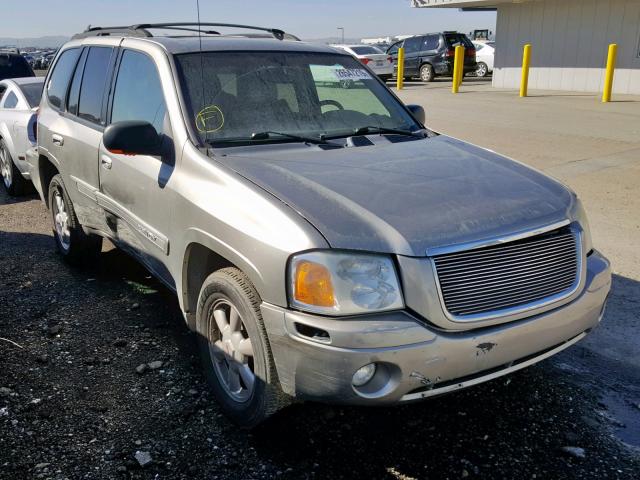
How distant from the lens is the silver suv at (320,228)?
253cm

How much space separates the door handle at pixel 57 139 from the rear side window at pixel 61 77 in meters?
0.29

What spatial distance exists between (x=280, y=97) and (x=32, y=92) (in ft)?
18.7

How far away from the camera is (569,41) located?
20.2 meters

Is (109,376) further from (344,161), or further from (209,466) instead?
(344,161)

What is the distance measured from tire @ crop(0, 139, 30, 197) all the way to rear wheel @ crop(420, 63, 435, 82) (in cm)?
2042

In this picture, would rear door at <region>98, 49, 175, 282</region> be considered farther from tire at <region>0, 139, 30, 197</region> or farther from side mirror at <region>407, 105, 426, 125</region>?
tire at <region>0, 139, 30, 197</region>

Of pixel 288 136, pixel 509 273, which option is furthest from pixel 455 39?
pixel 509 273

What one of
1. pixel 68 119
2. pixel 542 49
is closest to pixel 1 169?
pixel 68 119

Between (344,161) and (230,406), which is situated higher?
(344,161)

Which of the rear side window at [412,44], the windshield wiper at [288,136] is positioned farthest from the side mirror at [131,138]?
the rear side window at [412,44]

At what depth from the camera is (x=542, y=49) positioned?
21.0 metres

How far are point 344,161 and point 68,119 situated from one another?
2661 mm

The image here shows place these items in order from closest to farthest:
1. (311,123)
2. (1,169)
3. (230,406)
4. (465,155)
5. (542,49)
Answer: (230,406) < (465,155) < (311,123) < (1,169) < (542,49)

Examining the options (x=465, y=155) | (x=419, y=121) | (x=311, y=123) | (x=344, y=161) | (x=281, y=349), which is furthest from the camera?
(x=419, y=121)
